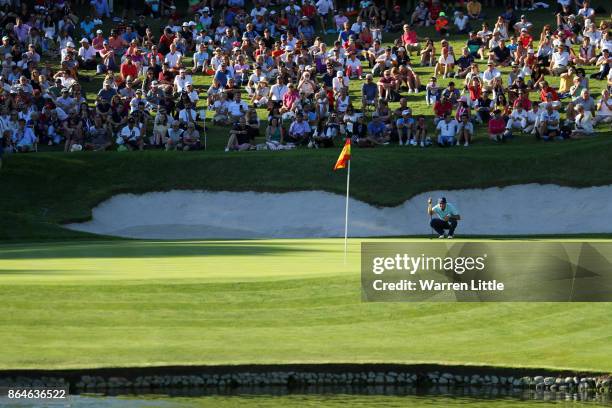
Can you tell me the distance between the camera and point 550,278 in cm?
1939

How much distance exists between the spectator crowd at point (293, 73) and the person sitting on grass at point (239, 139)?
0.05 metres

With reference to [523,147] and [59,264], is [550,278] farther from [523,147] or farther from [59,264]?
[523,147]

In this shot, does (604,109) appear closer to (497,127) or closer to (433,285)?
(497,127)

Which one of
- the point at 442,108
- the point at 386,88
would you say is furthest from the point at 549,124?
the point at 386,88

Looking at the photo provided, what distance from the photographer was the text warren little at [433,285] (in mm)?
18891

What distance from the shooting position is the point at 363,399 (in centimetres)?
1622

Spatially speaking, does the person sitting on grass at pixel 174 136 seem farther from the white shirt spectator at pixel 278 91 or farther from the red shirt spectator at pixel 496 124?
the red shirt spectator at pixel 496 124

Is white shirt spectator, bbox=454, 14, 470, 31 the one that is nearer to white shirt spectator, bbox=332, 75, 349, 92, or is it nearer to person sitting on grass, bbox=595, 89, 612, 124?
white shirt spectator, bbox=332, 75, 349, 92

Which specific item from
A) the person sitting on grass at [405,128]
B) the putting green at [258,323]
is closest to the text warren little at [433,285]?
the putting green at [258,323]

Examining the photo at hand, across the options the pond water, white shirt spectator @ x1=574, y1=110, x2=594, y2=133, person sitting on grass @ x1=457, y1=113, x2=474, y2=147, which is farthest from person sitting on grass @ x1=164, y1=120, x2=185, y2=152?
the pond water

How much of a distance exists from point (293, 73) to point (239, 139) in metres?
5.10

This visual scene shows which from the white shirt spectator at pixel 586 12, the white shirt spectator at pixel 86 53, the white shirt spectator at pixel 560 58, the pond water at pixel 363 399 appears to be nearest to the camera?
the pond water at pixel 363 399

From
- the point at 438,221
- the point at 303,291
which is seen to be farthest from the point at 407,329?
the point at 438,221

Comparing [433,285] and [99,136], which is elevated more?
[99,136]
